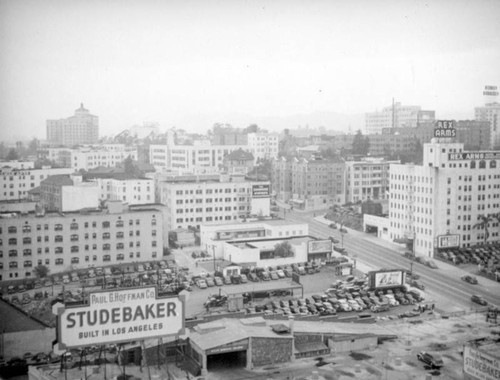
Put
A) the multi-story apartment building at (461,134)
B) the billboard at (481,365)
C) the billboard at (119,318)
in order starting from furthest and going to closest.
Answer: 1. the multi-story apartment building at (461,134)
2. the billboard at (481,365)
3. the billboard at (119,318)

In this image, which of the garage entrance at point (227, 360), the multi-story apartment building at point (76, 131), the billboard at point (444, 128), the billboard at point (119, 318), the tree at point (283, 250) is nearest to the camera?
the billboard at point (119, 318)

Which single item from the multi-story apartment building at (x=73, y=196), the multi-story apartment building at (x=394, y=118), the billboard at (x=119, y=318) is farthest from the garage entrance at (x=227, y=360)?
the multi-story apartment building at (x=394, y=118)

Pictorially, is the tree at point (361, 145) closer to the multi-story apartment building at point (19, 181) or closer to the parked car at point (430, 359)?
the multi-story apartment building at point (19, 181)

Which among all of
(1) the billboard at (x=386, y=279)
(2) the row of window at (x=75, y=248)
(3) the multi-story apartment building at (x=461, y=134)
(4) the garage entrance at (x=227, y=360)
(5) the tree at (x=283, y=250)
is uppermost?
(3) the multi-story apartment building at (x=461, y=134)

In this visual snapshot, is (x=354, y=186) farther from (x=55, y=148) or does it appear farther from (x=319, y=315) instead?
(x=319, y=315)

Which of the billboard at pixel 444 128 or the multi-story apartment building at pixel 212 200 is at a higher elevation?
the billboard at pixel 444 128

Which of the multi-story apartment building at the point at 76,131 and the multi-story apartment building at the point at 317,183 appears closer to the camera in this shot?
the multi-story apartment building at the point at 317,183

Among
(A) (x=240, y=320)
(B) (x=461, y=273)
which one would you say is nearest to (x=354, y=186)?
(B) (x=461, y=273)

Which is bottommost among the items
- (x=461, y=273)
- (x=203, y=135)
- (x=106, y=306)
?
(x=461, y=273)
